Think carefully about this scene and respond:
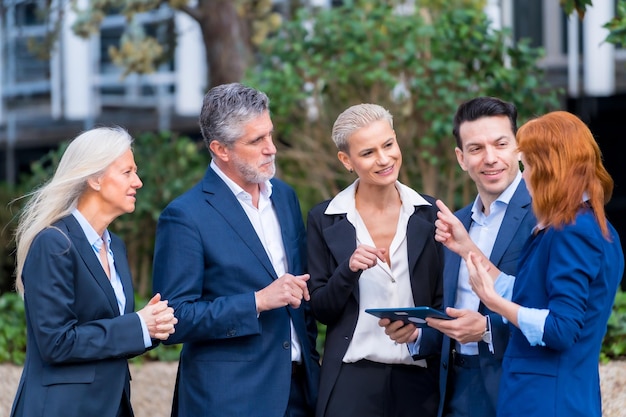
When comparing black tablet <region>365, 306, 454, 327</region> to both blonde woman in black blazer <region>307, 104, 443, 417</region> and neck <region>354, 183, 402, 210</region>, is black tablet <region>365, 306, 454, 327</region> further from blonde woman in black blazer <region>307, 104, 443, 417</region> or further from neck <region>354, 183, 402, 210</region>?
neck <region>354, 183, 402, 210</region>

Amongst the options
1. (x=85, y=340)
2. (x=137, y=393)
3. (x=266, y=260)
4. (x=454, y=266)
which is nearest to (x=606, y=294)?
(x=454, y=266)

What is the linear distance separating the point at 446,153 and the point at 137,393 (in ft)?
9.78

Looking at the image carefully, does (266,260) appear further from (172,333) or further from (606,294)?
(606,294)

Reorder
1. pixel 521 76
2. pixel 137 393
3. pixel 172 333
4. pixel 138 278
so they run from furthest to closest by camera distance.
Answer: pixel 138 278 → pixel 521 76 → pixel 137 393 → pixel 172 333

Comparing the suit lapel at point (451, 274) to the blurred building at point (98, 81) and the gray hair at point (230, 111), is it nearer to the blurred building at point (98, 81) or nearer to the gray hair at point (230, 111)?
the gray hair at point (230, 111)

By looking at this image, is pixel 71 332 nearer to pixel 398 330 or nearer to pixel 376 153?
pixel 398 330


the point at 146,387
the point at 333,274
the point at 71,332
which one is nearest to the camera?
the point at 71,332

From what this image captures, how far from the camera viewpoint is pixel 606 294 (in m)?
3.38

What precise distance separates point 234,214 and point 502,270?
3.59 feet

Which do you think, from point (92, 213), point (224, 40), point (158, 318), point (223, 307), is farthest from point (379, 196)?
point (224, 40)

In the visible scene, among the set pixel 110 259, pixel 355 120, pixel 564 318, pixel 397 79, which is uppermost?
pixel 397 79

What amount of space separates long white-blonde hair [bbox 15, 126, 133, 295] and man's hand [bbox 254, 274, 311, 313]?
768 millimetres

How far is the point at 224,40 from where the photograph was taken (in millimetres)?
8961

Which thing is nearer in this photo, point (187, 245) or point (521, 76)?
point (187, 245)
